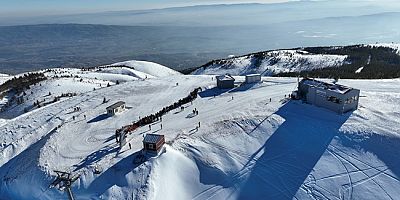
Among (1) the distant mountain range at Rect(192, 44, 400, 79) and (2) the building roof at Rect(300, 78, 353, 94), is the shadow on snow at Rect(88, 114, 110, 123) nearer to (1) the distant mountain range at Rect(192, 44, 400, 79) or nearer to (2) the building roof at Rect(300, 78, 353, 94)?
(2) the building roof at Rect(300, 78, 353, 94)

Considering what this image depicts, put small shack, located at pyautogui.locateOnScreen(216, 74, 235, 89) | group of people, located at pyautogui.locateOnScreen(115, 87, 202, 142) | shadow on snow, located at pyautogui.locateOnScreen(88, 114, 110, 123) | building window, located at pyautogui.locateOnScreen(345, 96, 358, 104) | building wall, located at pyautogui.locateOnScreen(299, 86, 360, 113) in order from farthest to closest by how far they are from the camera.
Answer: small shack, located at pyautogui.locateOnScreen(216, 74, 235, 89) → shadow on snow, located at pyautogui.locateOnScreen(88, 114, 110, 123) → group of people, located at pyautogui.locateOnScreen(115, 87, 202, 142) → building window, located at pyautogui.locateOnScreen(345, 96, 358, 104) → building wall, located at pyautogui.locateOnScreen(299, 86, 360, 113)

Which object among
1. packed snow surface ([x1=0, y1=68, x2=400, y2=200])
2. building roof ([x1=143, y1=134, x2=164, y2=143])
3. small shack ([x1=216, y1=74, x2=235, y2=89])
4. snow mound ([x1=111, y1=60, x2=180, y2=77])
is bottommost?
snow mound ([x1=111, y1=60, x2=180, y2=77])

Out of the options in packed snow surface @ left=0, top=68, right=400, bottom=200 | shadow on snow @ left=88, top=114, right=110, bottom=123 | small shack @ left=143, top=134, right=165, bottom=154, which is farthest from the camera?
shadow on snow @ left=88, top=114, right=110, bottom=123

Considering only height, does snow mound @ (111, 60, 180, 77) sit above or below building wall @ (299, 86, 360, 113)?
below

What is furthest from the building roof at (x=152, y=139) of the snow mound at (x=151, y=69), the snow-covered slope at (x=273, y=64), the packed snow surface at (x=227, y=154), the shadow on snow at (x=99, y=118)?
the snow mound at (x=151, y=69)

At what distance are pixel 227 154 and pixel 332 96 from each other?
1295 centimetres

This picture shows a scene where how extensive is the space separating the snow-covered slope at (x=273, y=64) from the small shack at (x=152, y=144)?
4889 centimetres

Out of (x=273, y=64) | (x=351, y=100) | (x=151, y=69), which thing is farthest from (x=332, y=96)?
(x=151, y=69)

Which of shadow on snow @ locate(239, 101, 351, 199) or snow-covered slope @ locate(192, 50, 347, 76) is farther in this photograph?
snow-covered slope @ locate(192, 50, 347, 76)

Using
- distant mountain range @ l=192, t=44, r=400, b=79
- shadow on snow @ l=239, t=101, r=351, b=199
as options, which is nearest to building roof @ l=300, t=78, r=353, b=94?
shadow on snow @ l=239, t=101, r=351, b=199

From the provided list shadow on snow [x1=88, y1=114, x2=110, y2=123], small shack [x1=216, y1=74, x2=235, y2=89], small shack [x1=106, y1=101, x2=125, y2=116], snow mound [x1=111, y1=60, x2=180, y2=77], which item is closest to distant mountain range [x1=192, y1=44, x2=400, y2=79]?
snow mound [x1=111, y1=60, x2=180, y2=77]

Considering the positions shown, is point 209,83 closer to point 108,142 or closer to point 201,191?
point 108,142

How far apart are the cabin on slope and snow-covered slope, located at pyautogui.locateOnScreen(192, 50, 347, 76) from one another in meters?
36.7

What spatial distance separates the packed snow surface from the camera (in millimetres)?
25625
